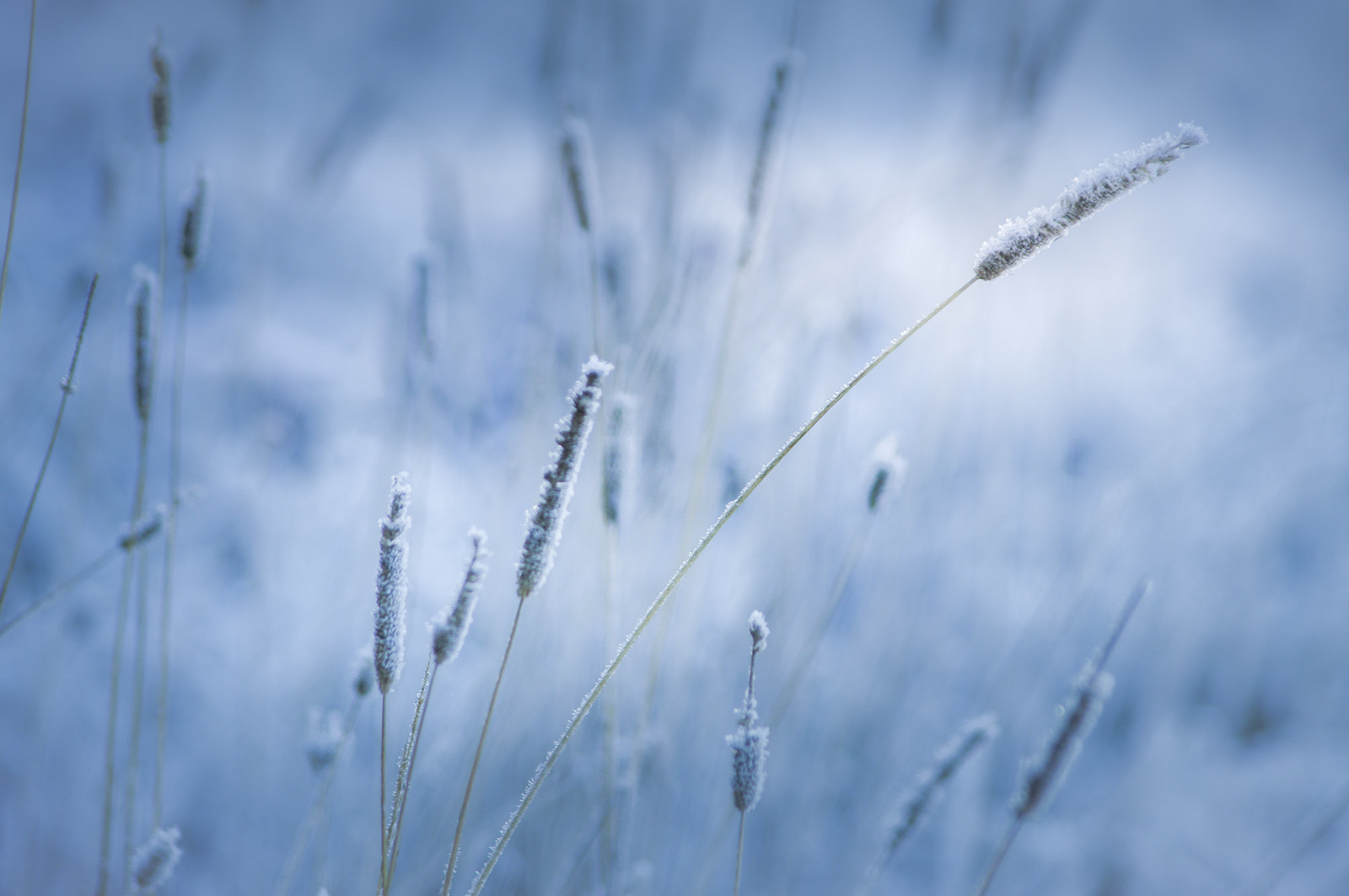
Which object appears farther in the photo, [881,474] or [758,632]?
[881,474]

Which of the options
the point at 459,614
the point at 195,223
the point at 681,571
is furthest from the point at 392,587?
the point at 195,223

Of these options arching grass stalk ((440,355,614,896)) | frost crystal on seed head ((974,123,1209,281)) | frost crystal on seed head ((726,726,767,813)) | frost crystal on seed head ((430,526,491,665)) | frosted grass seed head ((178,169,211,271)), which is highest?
frosted grass seed head ((178,169,211,271))

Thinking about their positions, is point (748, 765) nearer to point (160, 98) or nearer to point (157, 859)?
point (157, 859)

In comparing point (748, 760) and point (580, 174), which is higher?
point (580, 174)

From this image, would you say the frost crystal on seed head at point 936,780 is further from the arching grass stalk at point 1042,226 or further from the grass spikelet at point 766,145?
the grass spikelet at point 766,145

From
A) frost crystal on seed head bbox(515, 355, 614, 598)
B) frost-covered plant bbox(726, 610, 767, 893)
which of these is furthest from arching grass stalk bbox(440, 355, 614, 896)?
frost-covered plant bbox(726, 610, 767, 893)

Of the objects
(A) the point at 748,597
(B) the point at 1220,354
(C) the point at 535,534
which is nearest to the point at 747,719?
(C) the point at 535,534

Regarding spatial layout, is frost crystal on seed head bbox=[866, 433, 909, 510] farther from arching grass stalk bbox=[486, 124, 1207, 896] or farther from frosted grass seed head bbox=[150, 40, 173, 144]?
frosted grass seed head bbox=[150, 40, 173, 144]

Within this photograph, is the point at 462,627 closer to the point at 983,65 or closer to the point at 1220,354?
the point at 983,65
